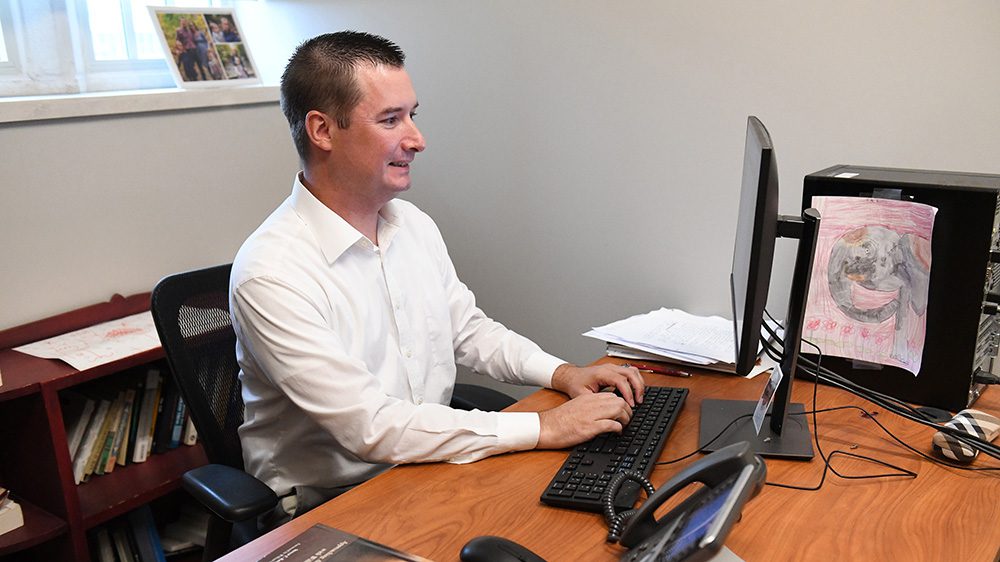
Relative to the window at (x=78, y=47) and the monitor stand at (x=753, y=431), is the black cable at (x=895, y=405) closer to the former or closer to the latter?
the monitor stand at (x=753, y=431)

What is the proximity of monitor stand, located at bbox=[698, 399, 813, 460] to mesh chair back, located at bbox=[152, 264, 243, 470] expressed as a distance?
0.87 m

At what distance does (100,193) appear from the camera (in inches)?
90.7

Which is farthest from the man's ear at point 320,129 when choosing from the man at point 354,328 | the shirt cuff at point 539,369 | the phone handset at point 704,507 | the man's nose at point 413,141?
the phone handset at point 704,507

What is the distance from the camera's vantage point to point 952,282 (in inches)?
→ 60.8

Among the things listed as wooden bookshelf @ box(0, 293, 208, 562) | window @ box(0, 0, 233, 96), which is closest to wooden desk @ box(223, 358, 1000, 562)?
Result: wooden bookshelf @ box(0, 293, 208, 562)

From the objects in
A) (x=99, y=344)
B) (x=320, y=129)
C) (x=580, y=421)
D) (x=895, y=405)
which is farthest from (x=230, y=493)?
(x=895, y=405)

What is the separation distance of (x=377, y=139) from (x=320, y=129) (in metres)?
0.11

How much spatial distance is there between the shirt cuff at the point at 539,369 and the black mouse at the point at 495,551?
0.71m

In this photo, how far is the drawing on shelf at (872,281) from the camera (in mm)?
1578

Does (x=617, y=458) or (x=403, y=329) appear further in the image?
(x=403, y=329)

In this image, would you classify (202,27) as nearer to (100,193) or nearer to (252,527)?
(100,193)

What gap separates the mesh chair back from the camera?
159cm

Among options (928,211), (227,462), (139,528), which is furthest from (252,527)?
(928,211)

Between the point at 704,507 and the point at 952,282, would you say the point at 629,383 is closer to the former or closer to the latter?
the point at 952,282
